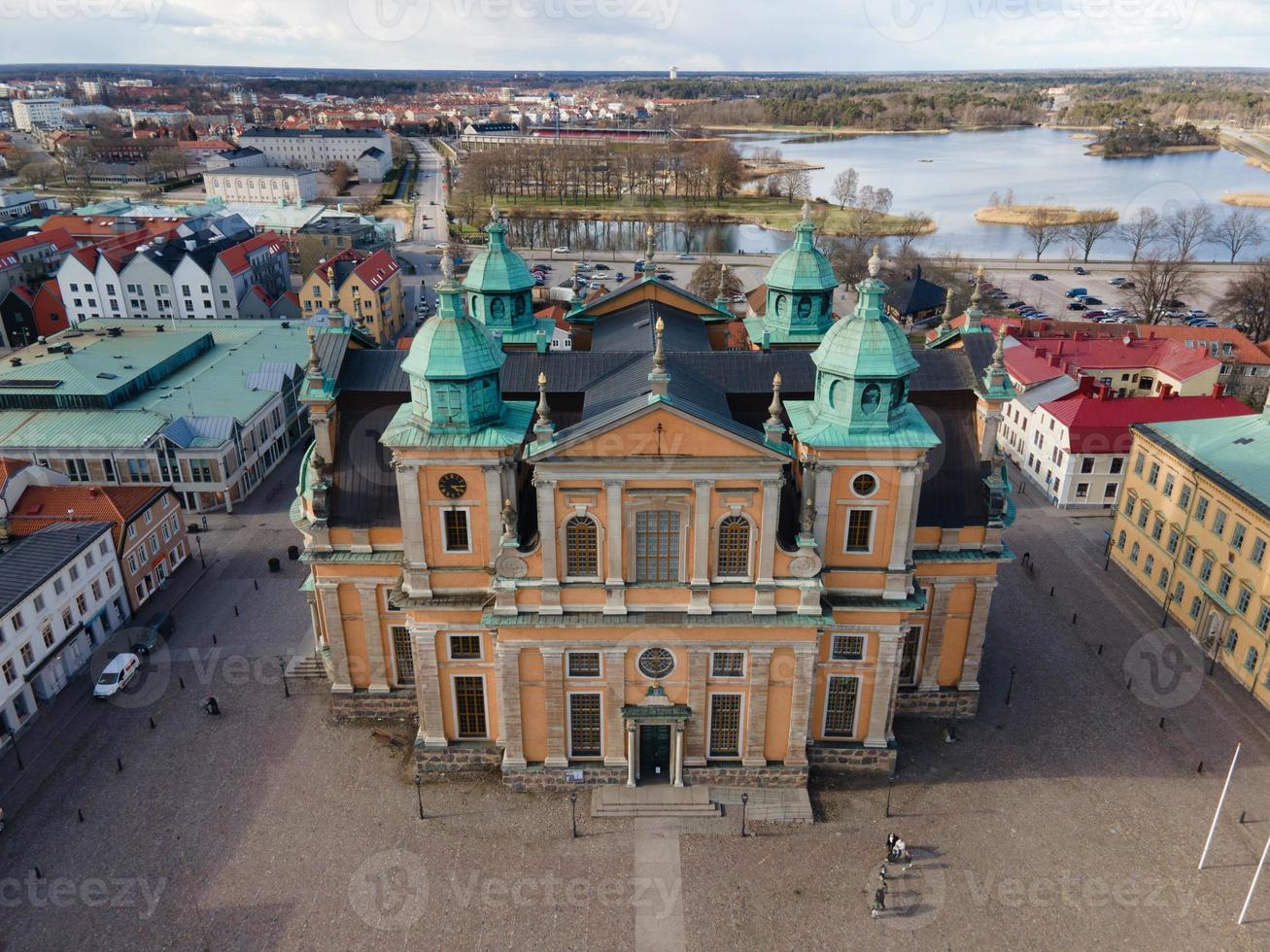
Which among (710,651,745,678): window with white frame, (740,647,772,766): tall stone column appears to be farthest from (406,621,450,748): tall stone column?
(740,647,772,766): tall stone column

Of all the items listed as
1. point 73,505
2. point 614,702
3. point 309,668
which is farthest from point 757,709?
point 73,505

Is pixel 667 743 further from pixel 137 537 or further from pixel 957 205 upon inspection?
pixel 957 205

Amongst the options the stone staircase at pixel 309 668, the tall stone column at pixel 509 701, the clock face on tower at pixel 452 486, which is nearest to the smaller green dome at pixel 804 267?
the clock face on tower at pixel 452 486

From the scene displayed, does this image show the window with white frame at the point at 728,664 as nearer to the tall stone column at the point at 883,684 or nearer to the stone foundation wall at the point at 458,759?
the tall stone column at the point at 883,684

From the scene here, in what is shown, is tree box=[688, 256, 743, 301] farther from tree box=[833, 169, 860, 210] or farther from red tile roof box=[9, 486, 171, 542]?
tree box=[833, 169, 860, 210]

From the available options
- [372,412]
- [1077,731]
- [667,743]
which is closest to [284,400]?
[372,412]

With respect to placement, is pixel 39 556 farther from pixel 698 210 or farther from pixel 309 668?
pixel 698 210
